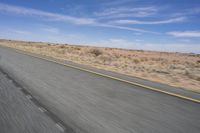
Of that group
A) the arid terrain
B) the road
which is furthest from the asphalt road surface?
the arid terrain

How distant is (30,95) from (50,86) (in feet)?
4.96

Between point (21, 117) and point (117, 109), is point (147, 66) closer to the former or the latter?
point (117, 109)

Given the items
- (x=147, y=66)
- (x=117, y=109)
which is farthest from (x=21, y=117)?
(x=147, y=66)

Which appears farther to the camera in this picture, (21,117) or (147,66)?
(147,66)

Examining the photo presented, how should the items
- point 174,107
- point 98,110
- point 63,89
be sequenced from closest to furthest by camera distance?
point 98,110 → point 174,107 → point 63,89

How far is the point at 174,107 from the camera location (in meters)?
5.50

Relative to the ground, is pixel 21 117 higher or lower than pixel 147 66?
higher

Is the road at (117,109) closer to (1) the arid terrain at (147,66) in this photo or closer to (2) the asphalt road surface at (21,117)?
(2) the asphalt road surface at (21,117)

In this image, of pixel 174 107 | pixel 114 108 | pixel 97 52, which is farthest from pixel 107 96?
pixel 97 52

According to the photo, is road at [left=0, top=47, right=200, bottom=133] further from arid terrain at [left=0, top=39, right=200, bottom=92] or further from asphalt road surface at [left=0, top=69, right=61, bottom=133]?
arid terrain at [left=0, top=39, right=200, bottom=92]

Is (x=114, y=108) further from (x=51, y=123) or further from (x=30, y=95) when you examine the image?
(x=30, y=95)

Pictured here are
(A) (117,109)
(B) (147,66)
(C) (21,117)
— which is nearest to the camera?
(C) (21,117)

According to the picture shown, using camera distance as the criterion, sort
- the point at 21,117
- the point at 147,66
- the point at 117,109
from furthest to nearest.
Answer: the point at 147,66
the point at 117,109
the point at 21,117

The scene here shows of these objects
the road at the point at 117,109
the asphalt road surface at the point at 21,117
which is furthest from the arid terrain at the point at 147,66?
the asphalt road surface at the point at 21,117
